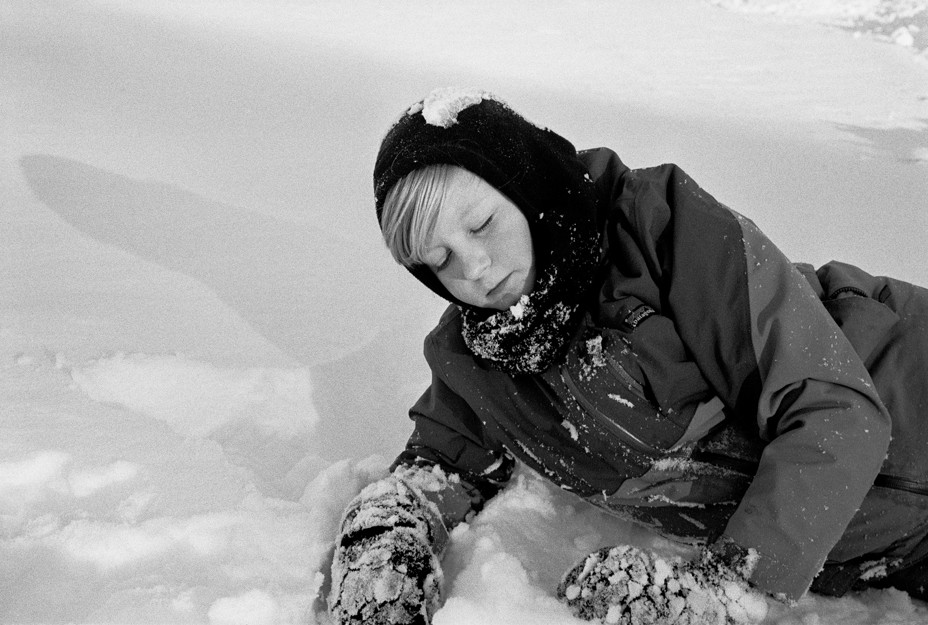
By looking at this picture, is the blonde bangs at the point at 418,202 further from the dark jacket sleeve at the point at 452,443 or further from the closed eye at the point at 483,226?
the dark jacket sleeve at the point at 452,443

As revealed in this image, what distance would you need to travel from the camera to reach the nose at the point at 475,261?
1.08 meters

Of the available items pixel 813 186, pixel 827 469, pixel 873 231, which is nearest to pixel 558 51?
pixel 813 186

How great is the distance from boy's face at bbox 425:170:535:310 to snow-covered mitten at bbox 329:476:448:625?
0.38 meters

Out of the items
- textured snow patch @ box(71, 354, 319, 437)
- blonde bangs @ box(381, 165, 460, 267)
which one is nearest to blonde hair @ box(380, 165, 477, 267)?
blonde bangs @ box(381, 165, 460, 267)

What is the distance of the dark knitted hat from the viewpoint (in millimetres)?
1082

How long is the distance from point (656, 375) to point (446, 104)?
Answer: 1.76 feet

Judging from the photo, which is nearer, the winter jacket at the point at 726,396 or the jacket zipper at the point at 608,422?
the winter jacket at the point at 726,396

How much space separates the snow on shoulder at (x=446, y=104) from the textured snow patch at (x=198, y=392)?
791 mm

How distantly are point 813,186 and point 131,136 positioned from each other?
107 inches

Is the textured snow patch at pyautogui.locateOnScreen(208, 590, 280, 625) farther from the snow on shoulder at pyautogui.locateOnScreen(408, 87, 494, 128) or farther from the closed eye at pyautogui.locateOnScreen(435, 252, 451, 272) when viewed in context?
the snow on shoulder at pyautogui.locateOnScreen(408, 87, 494, 128)

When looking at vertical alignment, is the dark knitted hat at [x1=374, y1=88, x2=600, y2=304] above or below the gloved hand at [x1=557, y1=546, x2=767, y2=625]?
above

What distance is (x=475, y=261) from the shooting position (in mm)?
1080

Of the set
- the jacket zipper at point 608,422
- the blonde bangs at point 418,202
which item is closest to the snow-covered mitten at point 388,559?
the jacket zipper at point 608,422

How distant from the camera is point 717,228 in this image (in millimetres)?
1080
